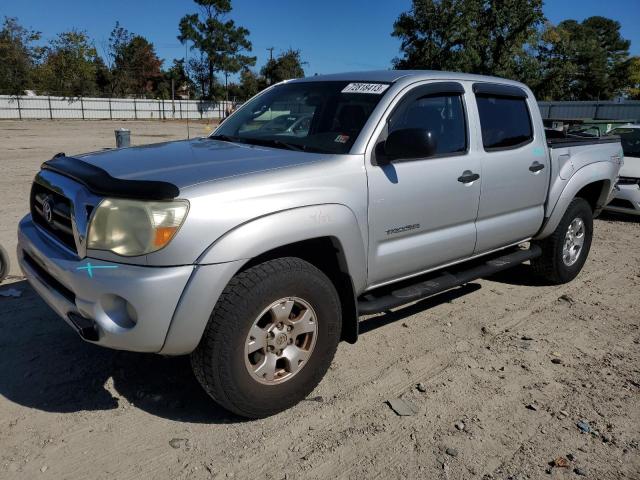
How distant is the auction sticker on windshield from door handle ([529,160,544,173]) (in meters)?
1.65

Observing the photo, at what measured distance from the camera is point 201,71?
52.8 metres

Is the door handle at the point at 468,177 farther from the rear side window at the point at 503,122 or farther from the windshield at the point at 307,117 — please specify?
the windshield at the point at 307,117

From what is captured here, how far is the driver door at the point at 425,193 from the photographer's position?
11.0 ft

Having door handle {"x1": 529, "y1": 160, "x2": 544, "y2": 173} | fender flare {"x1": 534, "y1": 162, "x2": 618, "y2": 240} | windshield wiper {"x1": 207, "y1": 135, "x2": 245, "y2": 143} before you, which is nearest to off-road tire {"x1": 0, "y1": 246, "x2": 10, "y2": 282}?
windshield wiper {"x1": 207, "y1": 135, "x2": 245, "y2": 143}

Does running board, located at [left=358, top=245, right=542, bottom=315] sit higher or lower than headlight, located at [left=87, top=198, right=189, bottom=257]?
lower

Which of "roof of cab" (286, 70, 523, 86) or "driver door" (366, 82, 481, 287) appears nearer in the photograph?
"driver door" (366, 82, 481, 287)

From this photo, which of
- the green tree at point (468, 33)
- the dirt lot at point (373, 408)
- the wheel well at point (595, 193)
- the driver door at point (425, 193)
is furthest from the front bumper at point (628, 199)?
the green tree at point (468, 33)

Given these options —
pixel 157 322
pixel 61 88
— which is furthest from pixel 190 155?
pixel 61 88

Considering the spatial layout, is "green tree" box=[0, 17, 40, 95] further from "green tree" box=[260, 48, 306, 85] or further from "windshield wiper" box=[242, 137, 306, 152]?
"windshield wiper" box=[242, 137, 306, 152]

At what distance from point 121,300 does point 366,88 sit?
2128mm

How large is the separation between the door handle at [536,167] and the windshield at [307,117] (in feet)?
5.41

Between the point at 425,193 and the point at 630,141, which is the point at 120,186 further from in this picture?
the point at 630,141

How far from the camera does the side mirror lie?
125 inches

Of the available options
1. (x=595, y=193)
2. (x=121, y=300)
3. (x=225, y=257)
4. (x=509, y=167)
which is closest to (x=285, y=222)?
(x=225, y=257)
